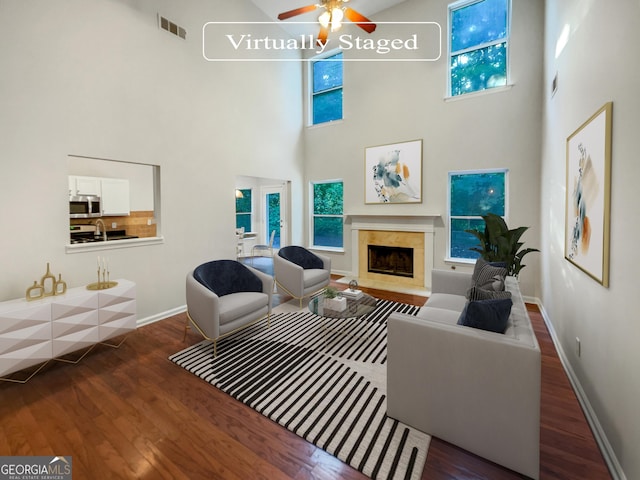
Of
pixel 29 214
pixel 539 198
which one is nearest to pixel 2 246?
pixel 29 214

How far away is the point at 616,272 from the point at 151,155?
456cm

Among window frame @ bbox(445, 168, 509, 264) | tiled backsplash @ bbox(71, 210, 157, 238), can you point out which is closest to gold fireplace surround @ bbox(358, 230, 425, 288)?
window frame @ bbox(445, 168, 509, 264)

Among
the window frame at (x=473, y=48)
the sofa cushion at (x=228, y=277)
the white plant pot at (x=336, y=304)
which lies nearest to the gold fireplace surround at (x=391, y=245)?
the window frame at (x=473, y=48)

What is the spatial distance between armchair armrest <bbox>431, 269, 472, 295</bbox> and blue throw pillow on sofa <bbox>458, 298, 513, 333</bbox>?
1.62 meters

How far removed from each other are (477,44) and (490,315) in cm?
498

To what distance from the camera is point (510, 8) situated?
4449 millimetres

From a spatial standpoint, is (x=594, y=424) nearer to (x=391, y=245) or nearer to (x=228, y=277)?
(x=228, y=277)

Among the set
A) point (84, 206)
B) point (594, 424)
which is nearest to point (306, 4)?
point (84, 206)

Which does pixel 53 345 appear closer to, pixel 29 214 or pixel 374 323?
pixel 29 214

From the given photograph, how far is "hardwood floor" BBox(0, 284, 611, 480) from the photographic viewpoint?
161 centimetres

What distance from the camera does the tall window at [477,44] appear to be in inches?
180

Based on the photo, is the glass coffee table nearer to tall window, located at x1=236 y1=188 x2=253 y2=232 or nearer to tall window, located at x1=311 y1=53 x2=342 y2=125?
tall window, located at x1=311 y1=53 x2=342 y2=125

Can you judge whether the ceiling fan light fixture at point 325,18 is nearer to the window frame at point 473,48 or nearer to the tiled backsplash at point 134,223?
the window frame at point 473,48

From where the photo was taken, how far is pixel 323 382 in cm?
243
